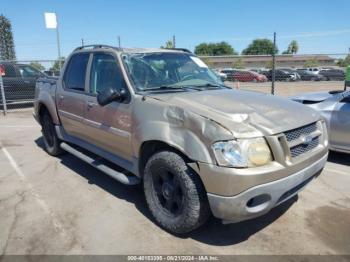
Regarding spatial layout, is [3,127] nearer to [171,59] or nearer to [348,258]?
[171,59]

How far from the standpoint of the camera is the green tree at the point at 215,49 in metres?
116

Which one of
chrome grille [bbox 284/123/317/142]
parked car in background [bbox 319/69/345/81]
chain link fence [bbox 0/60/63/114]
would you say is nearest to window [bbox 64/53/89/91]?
chrome grille [bbox 284/123/317/142]

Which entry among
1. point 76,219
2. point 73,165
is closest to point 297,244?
point 76,219

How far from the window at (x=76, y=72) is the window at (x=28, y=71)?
8755 millimetres

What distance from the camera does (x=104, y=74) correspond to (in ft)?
14.1

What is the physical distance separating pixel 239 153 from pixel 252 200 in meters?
0.44

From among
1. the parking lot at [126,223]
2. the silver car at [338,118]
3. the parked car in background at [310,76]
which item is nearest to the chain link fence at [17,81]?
the parking lot at [126,223]

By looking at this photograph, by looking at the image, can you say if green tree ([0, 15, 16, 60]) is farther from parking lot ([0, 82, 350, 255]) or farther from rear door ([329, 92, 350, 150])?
rear door ([329, 92, 350, 150])

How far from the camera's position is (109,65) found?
165 inches

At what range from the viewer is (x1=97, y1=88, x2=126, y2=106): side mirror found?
360cm

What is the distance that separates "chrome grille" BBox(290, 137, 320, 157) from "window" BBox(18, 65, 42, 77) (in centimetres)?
1205

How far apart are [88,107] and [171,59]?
1.29 meters

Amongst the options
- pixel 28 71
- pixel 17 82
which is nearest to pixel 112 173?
pixel 17 82

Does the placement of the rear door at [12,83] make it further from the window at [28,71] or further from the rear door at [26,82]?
the window at [28,71]
